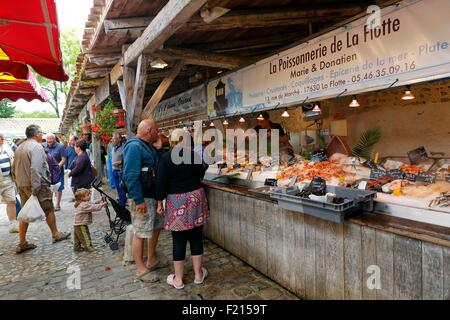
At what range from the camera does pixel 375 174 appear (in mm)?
3168

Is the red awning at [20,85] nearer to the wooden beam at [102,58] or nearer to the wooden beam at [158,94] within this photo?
the wooden beam at [102,58]

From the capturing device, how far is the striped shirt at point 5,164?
241 inches

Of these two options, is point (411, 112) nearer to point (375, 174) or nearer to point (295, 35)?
point (295, 35)

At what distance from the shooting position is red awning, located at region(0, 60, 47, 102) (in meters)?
4.74

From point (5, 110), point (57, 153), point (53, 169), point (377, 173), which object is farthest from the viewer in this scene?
point (5, 110)

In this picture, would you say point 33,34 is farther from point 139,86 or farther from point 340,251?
point 340,251

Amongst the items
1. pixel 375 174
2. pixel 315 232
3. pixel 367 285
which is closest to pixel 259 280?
pixel 315 232

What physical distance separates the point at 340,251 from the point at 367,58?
6.08 ft

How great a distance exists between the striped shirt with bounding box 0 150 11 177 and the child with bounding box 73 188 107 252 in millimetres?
2503

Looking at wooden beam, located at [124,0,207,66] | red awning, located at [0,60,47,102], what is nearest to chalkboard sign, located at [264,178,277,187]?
wooden beam, located at [124,0,207,66]

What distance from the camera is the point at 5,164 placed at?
6.13 metres

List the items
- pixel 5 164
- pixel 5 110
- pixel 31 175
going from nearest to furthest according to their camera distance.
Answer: pixel 31 175
pixel 5 164
pixel 5 110

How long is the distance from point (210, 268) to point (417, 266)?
8.10 feet

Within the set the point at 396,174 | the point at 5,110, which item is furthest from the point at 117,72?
the point at 5,110
